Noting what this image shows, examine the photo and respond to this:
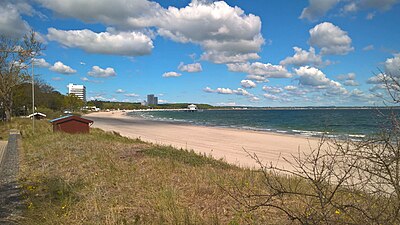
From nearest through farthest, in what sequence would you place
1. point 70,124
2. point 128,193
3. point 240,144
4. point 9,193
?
1. point 128,193
2. point 9,193
3. point 70,124
4. point 240,144

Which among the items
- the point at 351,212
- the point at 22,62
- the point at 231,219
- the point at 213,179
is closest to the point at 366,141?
the point at 351,212

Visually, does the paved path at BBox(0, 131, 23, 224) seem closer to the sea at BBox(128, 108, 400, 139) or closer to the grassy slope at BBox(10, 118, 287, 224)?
the grassy slope at BBox(10, 118, 287, 224)

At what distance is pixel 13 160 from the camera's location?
10.5m

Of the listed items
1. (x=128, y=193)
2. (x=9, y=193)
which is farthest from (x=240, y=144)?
(x=9, y=193)

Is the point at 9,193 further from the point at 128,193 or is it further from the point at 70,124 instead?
the point at 70,124

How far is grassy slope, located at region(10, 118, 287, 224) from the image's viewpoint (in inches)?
178

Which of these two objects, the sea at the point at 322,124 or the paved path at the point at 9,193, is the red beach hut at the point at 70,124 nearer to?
the paved path at the point at 9,193

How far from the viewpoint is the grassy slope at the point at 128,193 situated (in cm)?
452

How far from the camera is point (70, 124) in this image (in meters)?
19.2

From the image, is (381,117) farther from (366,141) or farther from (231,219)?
(231,219)

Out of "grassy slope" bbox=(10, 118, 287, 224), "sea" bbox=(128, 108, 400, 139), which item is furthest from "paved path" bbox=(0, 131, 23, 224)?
"sea" bbox=(128, 108, 400, 139)

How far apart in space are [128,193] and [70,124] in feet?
49.4

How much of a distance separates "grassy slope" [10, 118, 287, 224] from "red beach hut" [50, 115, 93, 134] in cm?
985

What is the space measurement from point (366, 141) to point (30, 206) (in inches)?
202
